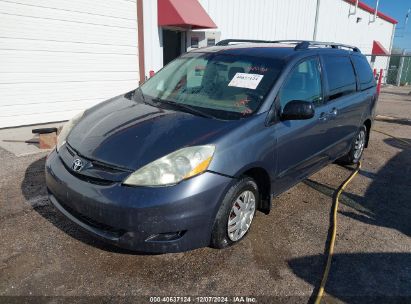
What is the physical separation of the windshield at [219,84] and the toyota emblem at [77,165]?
1059 mm

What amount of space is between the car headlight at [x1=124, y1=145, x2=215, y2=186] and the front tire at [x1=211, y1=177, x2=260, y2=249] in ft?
1.25

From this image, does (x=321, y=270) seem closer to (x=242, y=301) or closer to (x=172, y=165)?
(x=242, y=301)

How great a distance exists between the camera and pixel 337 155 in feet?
15.9

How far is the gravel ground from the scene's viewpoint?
8.68 ft

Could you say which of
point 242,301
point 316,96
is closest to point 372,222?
point 316,96

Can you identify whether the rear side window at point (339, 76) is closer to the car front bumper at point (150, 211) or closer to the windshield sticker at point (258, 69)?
the windshield sticker at point (258, 69)

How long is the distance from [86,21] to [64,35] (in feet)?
2.02

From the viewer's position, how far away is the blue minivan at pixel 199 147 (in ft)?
8.35

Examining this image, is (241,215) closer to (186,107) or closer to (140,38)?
(186,107)

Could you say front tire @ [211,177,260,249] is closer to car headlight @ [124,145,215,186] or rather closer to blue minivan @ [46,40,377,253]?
blue minivan @ [46,40,377,253]

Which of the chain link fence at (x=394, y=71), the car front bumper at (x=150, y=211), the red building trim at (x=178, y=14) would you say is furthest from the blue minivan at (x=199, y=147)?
the chain link fence at (x=394, y=71)

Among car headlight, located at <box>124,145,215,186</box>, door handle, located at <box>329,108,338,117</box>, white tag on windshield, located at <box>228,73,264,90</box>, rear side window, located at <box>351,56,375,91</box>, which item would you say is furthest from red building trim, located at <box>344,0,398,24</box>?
car headlight, located at <box>124,145,215,186</box>

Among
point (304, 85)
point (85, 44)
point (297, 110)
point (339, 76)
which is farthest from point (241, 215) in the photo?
point (85, 44)

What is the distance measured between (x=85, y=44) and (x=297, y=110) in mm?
6191
